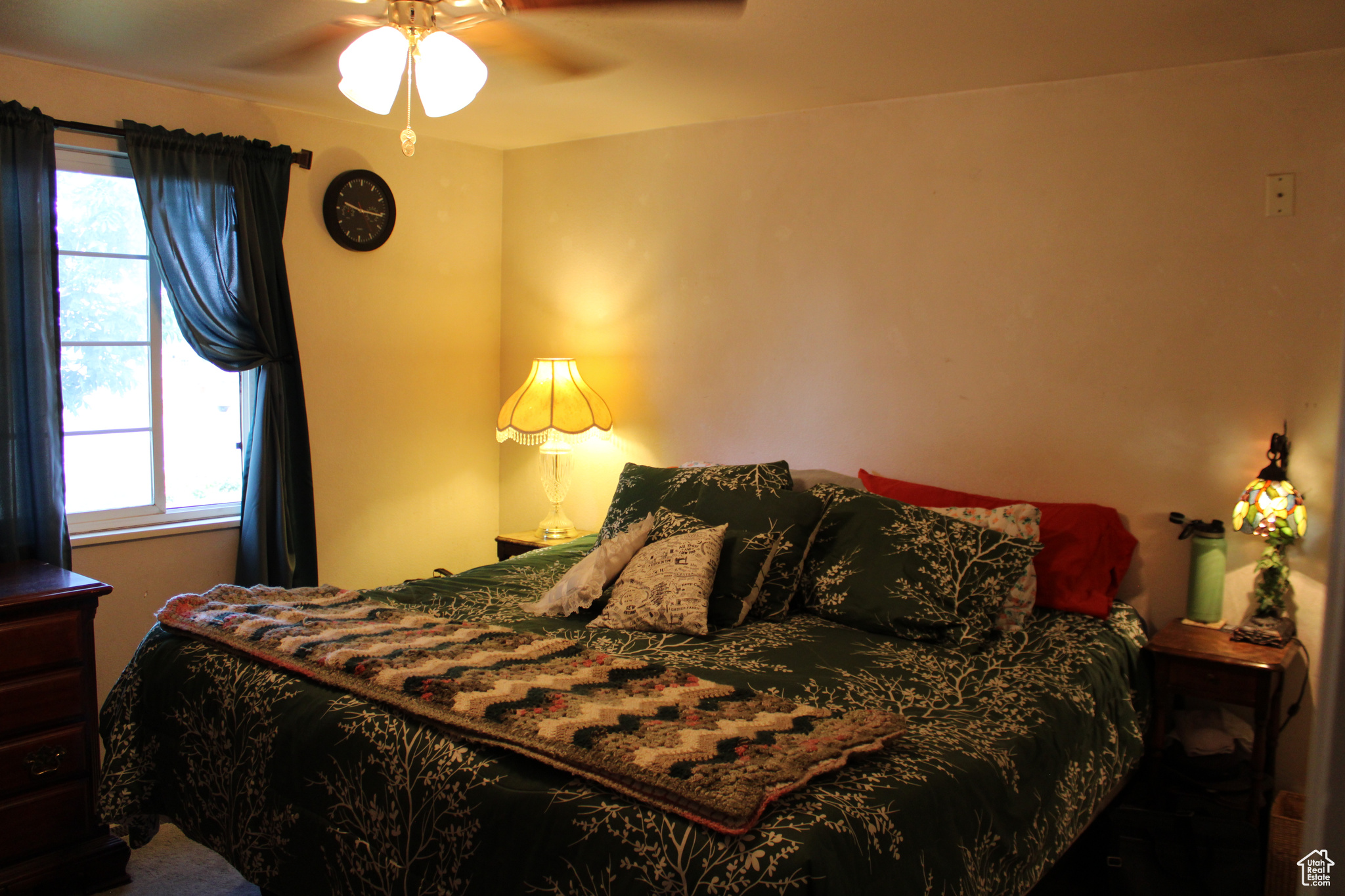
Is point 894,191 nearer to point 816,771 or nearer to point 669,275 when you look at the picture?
point 669,275

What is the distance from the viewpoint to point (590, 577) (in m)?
2.72

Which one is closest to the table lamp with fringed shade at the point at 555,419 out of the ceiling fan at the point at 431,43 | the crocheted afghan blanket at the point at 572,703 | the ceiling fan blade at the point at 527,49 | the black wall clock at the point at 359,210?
the black wall clock at the point at 359,210

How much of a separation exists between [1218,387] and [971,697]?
143 cm

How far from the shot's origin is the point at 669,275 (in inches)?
157

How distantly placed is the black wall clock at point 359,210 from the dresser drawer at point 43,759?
86.8 inches

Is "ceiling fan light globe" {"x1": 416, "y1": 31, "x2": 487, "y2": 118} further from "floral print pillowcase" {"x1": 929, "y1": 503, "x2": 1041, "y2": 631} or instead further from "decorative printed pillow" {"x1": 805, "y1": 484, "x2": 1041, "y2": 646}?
"floral print pillowcase" {"x1": 929, "y1": 503, "x2": 1041, "y2": 631}

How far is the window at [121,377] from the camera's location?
3.30 meters

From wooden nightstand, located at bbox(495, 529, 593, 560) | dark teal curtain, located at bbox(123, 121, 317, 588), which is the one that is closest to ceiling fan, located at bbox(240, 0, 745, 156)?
dark teal curtain, located at bbox(123, 121, 317, 588)

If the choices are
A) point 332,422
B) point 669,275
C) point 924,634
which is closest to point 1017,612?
point 924,634

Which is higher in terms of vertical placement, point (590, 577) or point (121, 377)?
point (121, 377)

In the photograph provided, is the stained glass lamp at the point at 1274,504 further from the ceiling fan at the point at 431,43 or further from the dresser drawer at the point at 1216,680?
the ceiling fan at the point at 431,43

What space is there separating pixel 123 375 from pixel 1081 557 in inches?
137

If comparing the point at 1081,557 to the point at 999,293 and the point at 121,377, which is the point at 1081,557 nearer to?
the point at 999,293

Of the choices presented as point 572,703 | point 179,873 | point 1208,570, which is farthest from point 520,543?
point 1208,570
